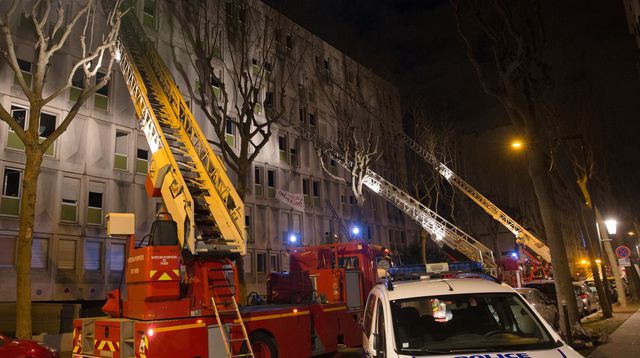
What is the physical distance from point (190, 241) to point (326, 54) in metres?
30.2

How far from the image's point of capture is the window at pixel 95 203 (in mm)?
21125

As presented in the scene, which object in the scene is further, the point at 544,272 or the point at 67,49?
the point at 544,272

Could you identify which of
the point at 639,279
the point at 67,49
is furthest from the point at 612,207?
the point at 67,49

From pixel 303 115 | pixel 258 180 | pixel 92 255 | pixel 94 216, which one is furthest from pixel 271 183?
pixel 92 255

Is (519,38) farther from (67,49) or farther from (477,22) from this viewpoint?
(67,49)

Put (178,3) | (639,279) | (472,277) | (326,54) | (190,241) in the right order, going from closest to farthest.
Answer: (472,277) < (190,241) < (639,279) < (178,3) < (326,54)

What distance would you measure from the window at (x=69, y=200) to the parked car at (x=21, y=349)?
11520mm

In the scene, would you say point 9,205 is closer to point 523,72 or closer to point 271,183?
point 271,183

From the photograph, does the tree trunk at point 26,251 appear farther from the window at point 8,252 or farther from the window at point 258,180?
the window at point 258,180

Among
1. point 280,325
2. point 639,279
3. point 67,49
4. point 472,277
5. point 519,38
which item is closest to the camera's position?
point 472,277

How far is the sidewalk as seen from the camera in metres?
10.3

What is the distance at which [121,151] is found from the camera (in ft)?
75.5

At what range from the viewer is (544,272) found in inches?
1099

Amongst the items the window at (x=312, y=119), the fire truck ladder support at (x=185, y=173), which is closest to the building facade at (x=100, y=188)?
the window at (x=312, y=119)
